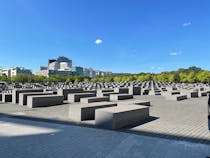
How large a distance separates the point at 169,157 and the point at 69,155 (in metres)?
2.36

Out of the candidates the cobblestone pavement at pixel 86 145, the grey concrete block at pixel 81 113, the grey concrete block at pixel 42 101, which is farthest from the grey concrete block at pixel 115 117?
the grey concrete block at pixel 42 101

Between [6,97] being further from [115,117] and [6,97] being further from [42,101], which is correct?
[115,117]

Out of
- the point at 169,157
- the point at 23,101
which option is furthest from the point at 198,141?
the point at 23,101

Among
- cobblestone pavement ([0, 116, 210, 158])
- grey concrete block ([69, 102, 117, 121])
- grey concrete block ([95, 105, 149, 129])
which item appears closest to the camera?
cobblestone pavement ([0, 116, 210, 158])

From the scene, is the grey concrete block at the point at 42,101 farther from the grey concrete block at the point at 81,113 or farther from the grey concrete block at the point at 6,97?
the grey concrete block at the point at 81,113

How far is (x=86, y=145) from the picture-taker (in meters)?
5.96

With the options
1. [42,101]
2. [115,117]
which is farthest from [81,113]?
[42,101]

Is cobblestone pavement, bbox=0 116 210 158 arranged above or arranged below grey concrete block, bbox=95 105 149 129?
below

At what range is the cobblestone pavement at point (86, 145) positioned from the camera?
17.2 ft

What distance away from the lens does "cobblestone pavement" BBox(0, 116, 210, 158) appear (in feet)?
17.2

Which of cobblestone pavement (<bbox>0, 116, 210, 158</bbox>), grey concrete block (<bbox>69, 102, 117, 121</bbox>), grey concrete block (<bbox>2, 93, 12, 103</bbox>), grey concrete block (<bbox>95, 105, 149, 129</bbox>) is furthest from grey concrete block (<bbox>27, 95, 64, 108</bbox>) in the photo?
grey concrete block (<bbox>95, 105, 149, 129</bbox>)

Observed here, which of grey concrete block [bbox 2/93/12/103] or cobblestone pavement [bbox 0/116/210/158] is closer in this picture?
cobblestone pavement [bbox 0/116/210/158]

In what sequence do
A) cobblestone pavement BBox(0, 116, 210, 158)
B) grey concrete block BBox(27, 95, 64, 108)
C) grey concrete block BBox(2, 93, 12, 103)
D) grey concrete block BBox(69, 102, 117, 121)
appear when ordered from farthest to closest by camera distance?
grey concrete block BBox(2, 93, 12, 103) < grey concrete block BBox(27, 95, 64, 108) < grey concrete block BBox(69, 102, 117, 121) < cobblestone pavement BBox(0, 116, 210, 158)

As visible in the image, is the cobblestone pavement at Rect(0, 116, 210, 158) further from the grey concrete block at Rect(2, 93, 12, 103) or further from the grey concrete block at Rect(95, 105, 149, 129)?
the grey concrete block at Rect(2, 93, 12, 103)
